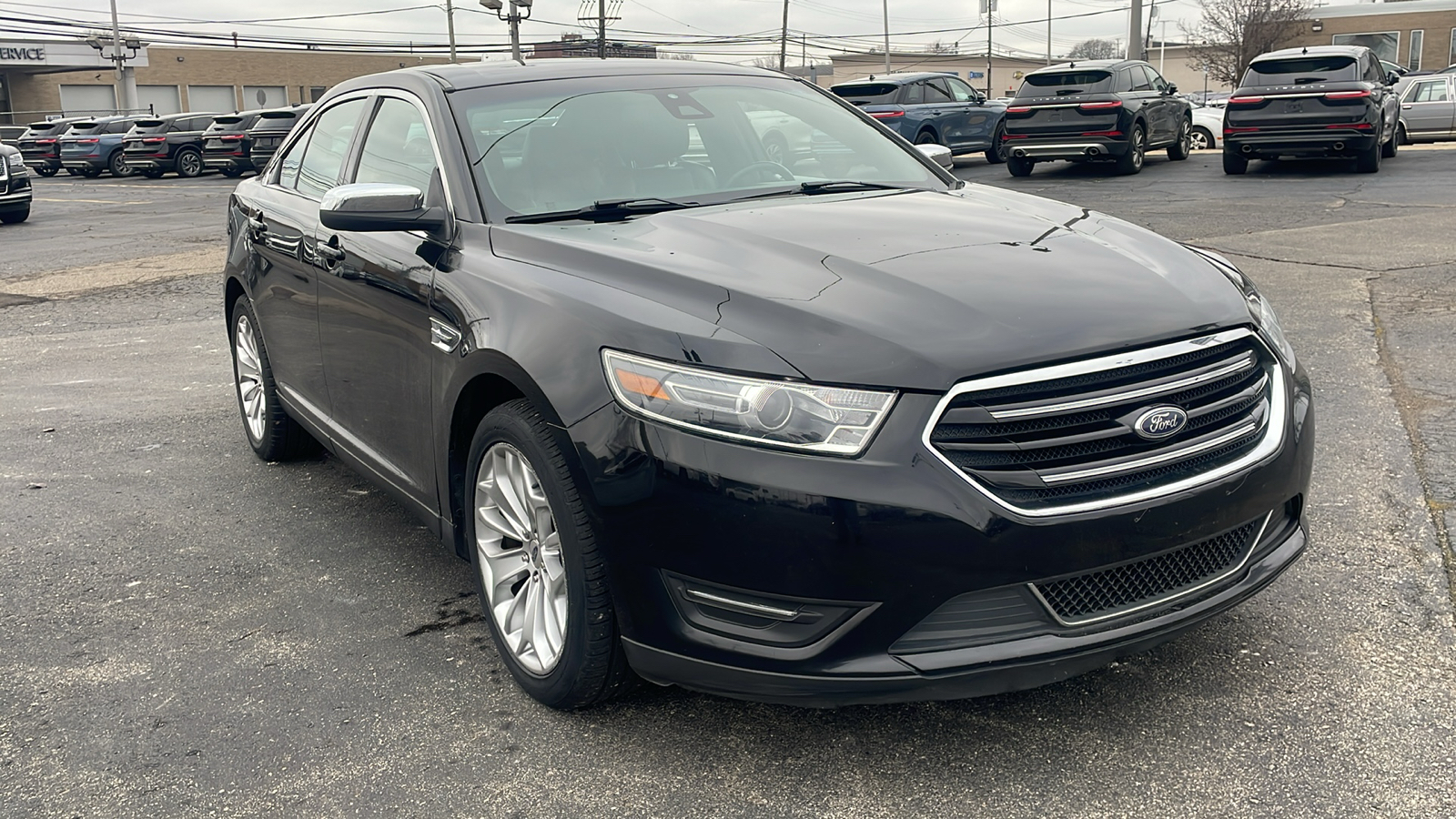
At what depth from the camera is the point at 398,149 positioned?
412cm

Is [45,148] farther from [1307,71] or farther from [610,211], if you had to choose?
[610,211]

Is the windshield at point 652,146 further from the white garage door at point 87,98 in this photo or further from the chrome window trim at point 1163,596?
the white garage door at point 87,98

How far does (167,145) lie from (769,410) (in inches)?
1343

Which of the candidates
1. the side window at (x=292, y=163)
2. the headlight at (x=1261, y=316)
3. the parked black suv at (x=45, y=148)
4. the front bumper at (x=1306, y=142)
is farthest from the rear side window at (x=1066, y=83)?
the parked black suv at (x=45, y=148)

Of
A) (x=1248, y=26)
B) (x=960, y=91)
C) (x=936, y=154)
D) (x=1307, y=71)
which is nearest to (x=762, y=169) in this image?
(x=936, y=154)

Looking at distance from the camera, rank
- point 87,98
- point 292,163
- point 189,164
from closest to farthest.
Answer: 1. point 292,163
2. point 189,164
3. point 87,98

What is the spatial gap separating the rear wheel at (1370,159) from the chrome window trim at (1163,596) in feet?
52.6

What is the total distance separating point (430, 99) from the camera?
3973mm

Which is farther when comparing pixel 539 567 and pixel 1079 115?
pixel 1079 115

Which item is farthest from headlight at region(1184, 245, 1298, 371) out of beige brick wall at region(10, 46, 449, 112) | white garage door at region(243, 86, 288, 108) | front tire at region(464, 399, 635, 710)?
white garage door at region(243, 86, 288, 108)

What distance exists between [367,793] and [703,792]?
0.75 metres

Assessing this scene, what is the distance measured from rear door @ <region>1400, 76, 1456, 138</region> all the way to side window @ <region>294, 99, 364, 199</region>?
24.2 m

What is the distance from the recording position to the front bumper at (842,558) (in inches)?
96.6

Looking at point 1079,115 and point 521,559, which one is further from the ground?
point 1079,115
